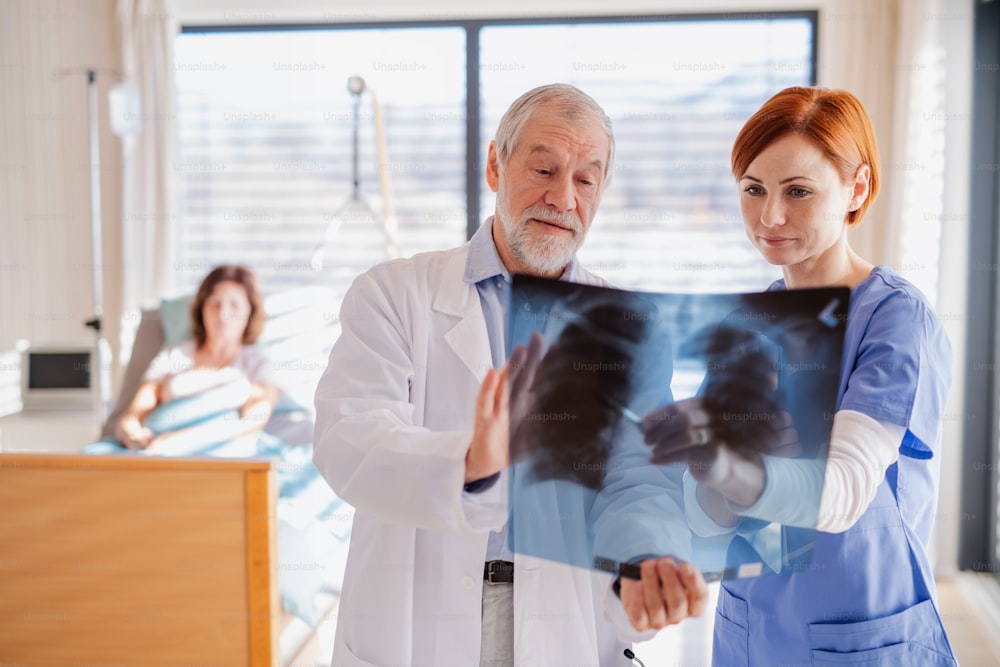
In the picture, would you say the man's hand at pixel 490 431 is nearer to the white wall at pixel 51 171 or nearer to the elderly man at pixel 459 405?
the elderly man at pixel 459 405

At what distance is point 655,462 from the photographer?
91cm

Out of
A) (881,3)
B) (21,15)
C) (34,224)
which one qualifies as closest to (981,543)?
(881,3)

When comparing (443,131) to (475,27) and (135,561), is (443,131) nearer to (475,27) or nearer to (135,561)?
(475,27)

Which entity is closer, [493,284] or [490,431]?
[490,431]

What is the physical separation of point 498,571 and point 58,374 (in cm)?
280

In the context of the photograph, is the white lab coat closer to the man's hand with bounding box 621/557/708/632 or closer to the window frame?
the man's hand with bounding box 621/557/708/632

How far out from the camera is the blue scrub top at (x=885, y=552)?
1.06m

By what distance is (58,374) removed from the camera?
3332 millimetres

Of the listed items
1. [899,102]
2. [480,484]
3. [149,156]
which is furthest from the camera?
[149,156]

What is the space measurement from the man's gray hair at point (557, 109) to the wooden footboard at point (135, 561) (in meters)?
0.80

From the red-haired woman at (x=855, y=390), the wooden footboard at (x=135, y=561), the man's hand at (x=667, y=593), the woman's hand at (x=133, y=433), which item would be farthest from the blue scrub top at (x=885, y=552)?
the woman's hand at (x=133, y=433)

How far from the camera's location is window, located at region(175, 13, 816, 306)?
12.5 feet

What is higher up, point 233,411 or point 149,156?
point 149,156

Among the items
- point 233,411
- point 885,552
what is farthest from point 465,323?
point 233,411
